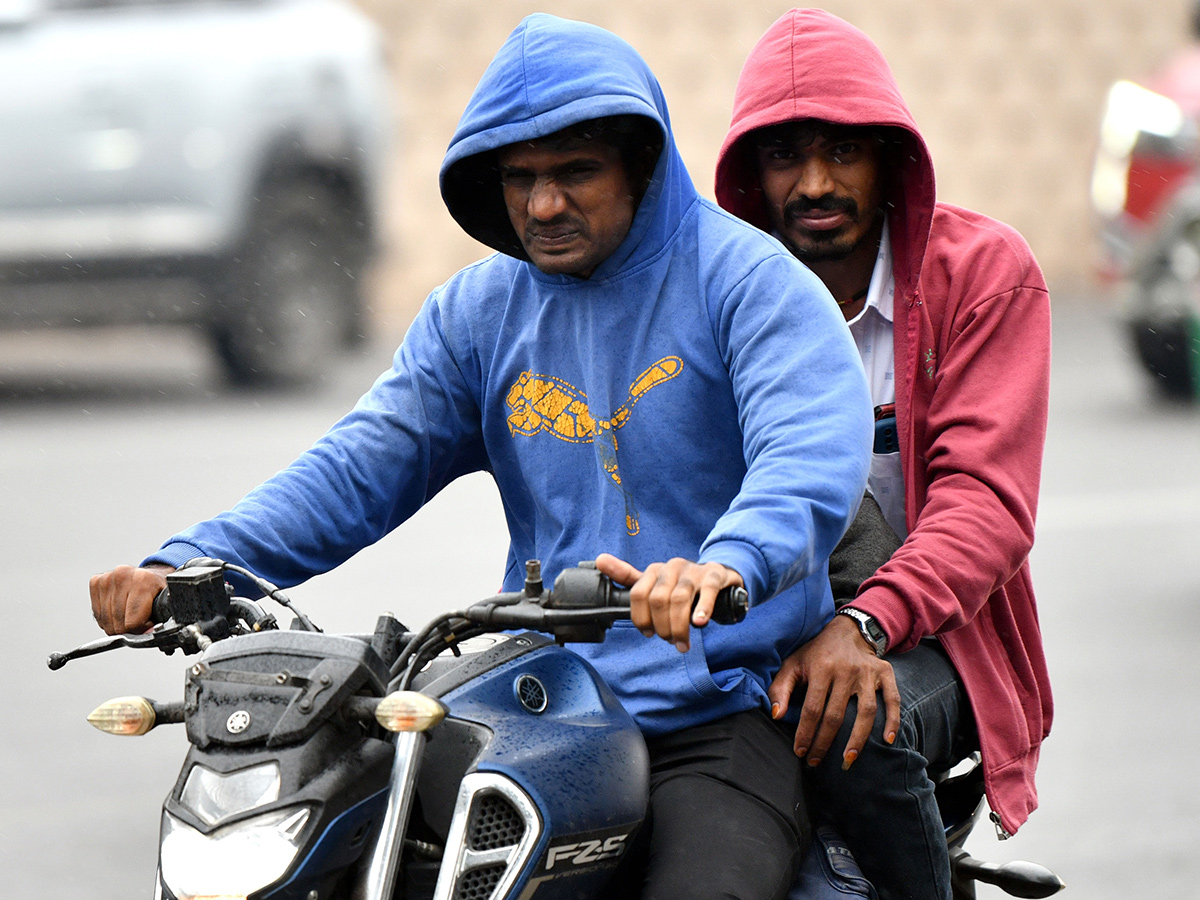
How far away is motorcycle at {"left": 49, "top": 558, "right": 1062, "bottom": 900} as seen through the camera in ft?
6.24

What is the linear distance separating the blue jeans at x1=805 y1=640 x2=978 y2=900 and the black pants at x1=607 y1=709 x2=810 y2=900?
0.10 m

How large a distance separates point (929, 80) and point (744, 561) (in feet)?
52.3

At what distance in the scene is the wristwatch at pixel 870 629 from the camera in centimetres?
261

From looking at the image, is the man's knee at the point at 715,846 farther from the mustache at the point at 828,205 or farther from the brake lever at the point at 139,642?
the mustache at the point at 828,205

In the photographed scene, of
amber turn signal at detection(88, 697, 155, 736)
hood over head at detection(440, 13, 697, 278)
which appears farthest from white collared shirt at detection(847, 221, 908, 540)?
amber turn signal at detection(88, 697, 155, 736)

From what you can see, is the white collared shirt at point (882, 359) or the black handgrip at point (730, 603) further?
the white collared shirt at point (882, 359)

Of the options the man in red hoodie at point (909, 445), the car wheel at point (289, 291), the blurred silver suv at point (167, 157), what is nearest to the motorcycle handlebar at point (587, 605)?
the man in red hoodie at point (909, 445)

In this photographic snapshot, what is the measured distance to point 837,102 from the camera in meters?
3.17

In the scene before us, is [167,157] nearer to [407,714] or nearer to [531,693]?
[531,693]

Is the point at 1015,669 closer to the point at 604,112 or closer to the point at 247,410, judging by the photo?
the point at 604,112

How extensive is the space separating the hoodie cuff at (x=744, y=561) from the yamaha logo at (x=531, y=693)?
263mm

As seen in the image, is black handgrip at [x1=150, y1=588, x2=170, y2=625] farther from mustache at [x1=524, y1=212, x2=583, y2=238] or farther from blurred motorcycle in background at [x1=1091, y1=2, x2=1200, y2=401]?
blurred motorcycle in background at [x1=1091, y1=2, x2=1200, y2=401]

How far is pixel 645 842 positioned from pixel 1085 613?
17.3ft

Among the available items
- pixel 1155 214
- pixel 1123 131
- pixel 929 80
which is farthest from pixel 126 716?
pixel 929 80
